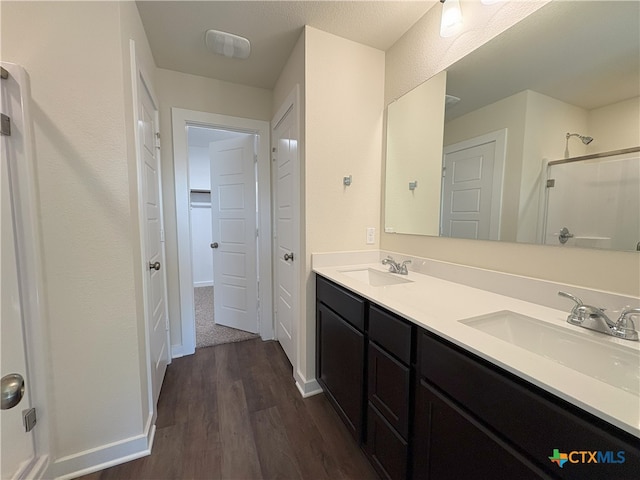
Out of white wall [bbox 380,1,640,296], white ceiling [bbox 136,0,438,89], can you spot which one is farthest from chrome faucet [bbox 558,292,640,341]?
white ceiling [bbox 136,0,438,89]

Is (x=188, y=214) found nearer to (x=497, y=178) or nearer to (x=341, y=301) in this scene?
(x=341, y=301)

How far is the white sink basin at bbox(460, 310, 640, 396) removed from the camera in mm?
715

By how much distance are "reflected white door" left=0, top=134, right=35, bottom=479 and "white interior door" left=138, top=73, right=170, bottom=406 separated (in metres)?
0.50

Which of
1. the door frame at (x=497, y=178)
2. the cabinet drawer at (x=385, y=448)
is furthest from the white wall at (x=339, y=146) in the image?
the door frame at (x=497, y=178)

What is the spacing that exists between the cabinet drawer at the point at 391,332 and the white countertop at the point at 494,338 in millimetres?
48

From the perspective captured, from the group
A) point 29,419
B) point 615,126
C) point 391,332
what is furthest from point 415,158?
point 29,419

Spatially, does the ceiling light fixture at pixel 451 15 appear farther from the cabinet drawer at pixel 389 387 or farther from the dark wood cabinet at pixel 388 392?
the cabinet drawer at pixel 389 387

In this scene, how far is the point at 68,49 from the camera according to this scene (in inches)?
45.0

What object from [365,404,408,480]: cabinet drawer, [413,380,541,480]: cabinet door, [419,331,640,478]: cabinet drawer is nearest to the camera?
[419,331,640,478]: cabinet drawer

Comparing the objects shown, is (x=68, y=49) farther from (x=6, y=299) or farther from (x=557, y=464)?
(x=557, y=464)

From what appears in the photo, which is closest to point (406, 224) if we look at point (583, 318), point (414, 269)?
point (414, 269)

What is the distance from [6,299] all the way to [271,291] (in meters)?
1.80

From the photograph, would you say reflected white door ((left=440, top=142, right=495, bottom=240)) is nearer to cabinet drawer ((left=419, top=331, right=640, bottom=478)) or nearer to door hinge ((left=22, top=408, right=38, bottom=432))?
cabinet drawer ((left=419, top=331, right=640, bottom=478))

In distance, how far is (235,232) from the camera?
2740 millimetres
